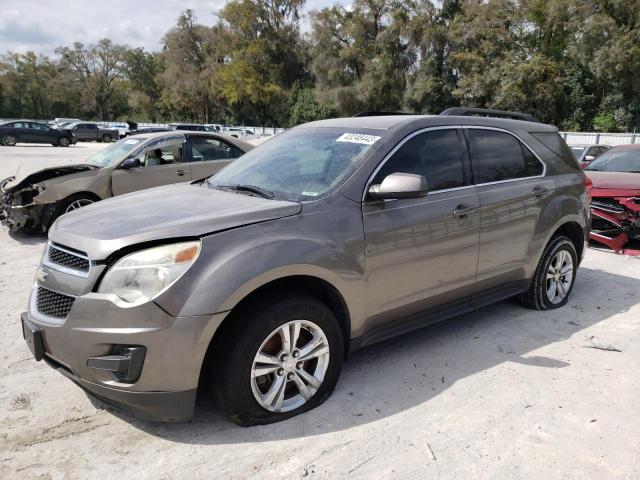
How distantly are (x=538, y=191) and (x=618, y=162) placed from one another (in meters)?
4.92

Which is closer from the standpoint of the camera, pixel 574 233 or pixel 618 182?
pixel 574 233

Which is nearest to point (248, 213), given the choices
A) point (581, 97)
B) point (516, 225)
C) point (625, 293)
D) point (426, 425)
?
point (426, 425)

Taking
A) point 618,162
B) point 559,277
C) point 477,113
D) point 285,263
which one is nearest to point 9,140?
point 618,162

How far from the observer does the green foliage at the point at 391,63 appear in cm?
3341

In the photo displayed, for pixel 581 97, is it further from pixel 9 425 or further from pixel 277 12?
pixel 9 425

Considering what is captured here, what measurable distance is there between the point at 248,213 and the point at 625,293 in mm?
4528

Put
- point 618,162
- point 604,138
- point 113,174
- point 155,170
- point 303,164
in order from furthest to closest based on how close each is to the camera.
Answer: point 604,138 → point 618,162 → point 155,170 → point 113,174 → point 303,164

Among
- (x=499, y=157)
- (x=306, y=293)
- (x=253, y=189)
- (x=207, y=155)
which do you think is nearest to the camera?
(x=306, y=293)

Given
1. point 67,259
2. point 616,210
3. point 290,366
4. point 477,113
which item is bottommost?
point 290,366

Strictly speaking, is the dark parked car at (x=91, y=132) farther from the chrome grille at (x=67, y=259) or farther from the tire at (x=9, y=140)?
the chrome grille at (x=67, y=259)

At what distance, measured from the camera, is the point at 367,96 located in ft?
→ 143

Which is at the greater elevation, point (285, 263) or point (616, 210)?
point (285, 263)

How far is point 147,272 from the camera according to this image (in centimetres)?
254

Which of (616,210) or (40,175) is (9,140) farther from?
(616,210)
